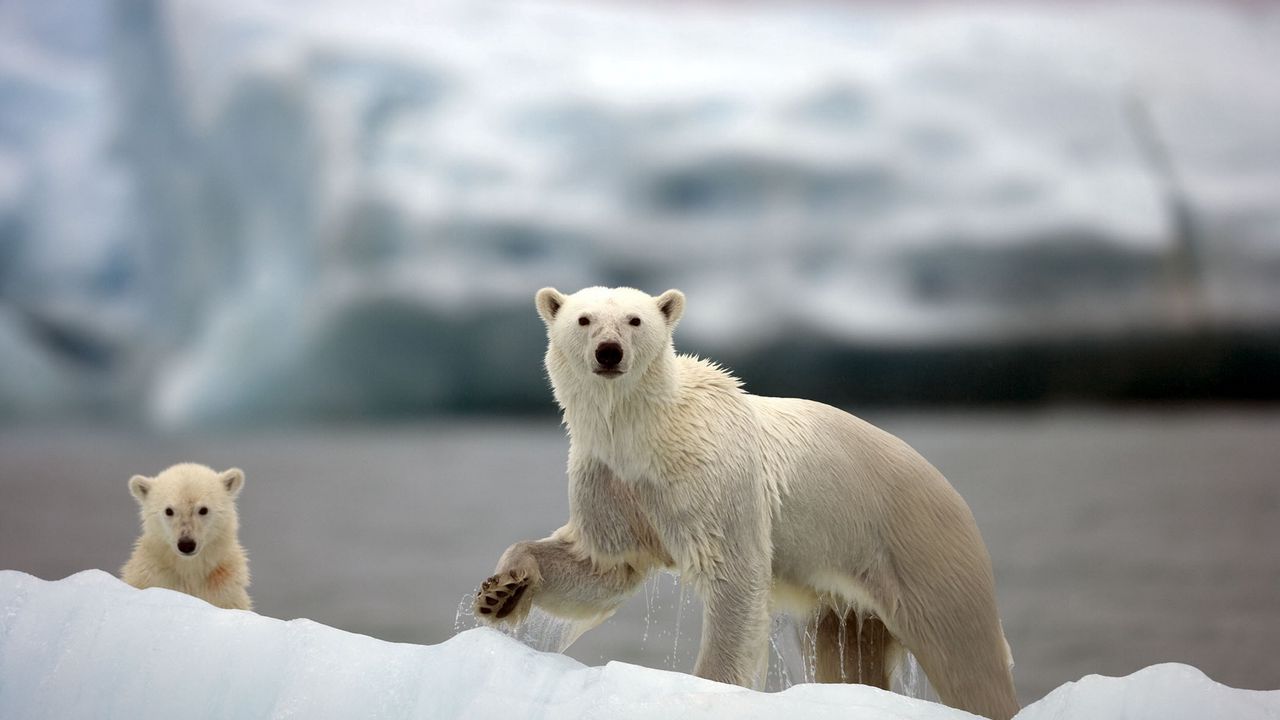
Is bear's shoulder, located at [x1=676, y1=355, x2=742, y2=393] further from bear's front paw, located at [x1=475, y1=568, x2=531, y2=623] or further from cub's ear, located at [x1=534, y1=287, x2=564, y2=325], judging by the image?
bear's front paw, located at [x1=475, y1=568, x2=531, y2=623]

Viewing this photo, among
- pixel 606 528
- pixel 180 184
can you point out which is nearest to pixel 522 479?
pixel 180 184

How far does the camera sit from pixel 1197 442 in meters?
45.0

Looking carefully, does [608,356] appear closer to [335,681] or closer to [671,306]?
[671,306]

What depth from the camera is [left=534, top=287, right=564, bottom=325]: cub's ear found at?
10.4ft

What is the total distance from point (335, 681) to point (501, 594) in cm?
55

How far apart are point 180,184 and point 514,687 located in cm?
3309

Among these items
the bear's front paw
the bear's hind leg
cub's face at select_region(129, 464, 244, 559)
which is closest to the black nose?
the bear's front paw

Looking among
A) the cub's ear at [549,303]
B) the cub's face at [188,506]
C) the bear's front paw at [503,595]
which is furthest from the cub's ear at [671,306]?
the cub's face at [188,506]

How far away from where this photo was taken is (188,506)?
140 inches

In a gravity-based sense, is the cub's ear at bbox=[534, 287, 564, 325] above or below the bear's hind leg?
above

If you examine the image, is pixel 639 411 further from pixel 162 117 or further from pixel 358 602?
pixel 162 117

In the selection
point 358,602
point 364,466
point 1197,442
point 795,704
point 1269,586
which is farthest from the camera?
point 1197,442

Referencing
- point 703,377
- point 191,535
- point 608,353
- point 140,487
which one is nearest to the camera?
point 608,353

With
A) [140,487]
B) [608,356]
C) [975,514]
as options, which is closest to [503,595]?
[608,356]
